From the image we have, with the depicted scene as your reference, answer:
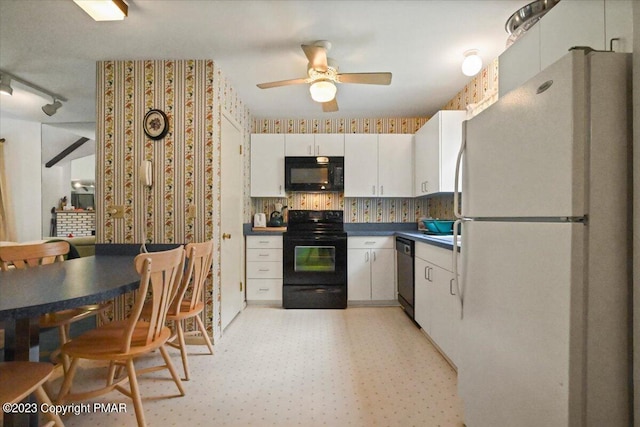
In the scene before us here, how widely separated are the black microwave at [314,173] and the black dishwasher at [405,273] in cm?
105

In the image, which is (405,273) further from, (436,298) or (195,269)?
(195,269)

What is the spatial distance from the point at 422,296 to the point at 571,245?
6.28ft

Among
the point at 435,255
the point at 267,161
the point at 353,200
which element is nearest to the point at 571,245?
the point at 435,255

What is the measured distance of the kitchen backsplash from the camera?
4.03 metres

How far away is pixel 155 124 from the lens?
8.37 ft

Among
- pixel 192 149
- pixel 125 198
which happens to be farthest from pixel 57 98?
pixel 192 149

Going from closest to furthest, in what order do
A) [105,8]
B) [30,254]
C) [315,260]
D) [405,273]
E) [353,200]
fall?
[105,8] < [30,254] < [405,273] < [315,260] < [353,200]

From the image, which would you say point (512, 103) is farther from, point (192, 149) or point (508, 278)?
point (192, 149)

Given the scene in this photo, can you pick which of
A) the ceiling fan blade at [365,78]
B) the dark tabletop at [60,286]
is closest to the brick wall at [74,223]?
the dark tabletop at [60,286]

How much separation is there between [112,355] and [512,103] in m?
2.01

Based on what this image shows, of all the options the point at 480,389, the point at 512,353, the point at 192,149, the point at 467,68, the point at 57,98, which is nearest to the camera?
the point at 512,353

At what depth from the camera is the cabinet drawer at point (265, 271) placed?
3549 mm

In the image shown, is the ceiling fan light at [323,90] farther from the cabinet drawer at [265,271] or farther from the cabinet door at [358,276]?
the cabinet drawer at [265,271]

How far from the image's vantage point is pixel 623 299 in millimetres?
883
